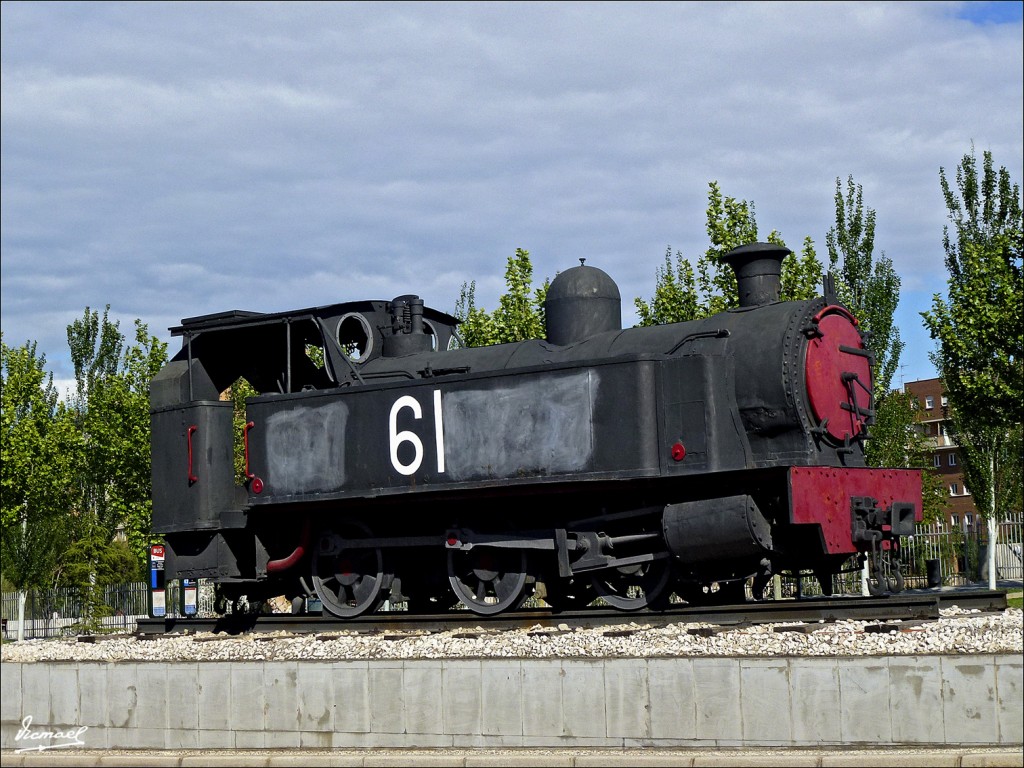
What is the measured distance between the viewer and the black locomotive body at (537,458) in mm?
11148

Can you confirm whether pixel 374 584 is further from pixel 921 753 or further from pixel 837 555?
pixel 921 753

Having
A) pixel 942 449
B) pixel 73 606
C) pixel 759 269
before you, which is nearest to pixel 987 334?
pixel 759 269

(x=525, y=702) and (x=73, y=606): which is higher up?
(x=525, y=702)

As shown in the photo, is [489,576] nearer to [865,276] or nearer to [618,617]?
[618,617]

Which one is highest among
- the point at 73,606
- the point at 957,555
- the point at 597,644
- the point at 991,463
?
the point at 991,463

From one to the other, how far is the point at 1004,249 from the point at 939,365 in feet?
19.4

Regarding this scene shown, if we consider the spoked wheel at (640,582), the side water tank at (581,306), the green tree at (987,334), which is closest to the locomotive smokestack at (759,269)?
the side water tank at (581,306)

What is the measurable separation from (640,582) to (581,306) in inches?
120

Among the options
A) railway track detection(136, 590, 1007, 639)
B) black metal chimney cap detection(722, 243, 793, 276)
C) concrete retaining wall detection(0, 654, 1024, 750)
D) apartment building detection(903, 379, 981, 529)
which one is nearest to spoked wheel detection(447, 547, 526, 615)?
railway track detection(136, 590, 1007, 639)

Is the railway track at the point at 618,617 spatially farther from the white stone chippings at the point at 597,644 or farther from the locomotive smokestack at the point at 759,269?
the locomotive smokestack at the point at 759,269

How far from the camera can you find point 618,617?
37.1ft

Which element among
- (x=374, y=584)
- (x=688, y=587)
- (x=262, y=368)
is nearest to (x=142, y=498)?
(x=262, y=368)

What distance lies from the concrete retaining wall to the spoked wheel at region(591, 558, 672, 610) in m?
2.78

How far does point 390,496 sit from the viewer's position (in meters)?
12.4
